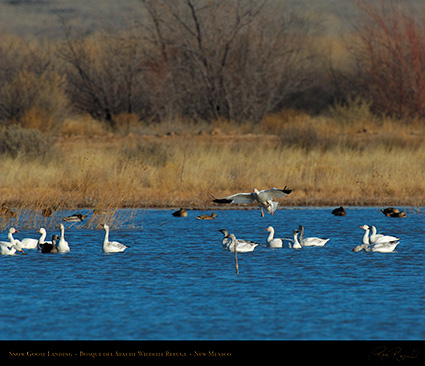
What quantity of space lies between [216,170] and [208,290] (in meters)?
10.6

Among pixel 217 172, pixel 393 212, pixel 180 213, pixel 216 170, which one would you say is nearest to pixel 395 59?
pixel 216 170

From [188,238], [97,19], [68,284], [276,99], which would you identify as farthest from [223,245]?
[97,19]

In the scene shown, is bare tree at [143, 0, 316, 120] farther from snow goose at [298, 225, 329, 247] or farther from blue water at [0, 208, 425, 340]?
snow goose at [298, 225, 329, 247]

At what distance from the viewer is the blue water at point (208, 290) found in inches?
311

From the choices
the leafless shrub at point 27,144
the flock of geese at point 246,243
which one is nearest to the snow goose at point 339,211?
the flock of geese at point 246,243

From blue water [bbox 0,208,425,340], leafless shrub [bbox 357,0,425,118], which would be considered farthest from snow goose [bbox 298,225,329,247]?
leafless shrub [bbox 357,0,425,118]

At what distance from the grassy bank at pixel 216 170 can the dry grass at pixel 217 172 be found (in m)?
0.02

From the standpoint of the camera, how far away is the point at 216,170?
66.1ft

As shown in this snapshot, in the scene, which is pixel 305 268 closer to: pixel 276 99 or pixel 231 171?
pixel 231 171
